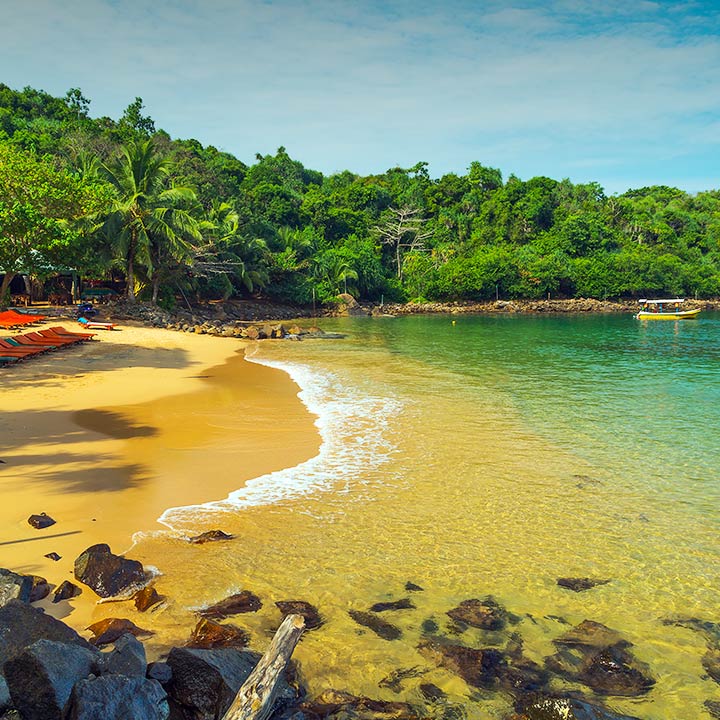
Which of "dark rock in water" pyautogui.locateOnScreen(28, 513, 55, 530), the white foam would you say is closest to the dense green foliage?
the white foam

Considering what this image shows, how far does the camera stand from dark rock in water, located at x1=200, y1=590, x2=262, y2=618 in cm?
584

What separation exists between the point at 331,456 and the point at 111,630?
6676 mm

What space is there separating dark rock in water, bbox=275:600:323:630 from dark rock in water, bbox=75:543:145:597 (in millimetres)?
1591

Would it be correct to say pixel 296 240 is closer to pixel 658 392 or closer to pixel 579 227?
pixel 579 227

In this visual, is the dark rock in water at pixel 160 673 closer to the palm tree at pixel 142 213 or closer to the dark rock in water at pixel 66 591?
the dark rock in water at pixel 66 591

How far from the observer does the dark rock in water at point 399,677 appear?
4909 mm

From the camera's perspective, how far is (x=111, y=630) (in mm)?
5273

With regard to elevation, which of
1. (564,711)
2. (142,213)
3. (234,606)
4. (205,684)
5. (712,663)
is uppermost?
(142,213)

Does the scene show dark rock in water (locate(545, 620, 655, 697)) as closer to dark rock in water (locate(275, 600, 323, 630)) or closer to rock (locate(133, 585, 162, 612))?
dark rock in water (locate(275, 600, 323, 630))

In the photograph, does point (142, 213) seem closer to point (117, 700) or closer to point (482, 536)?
point (482, 536)

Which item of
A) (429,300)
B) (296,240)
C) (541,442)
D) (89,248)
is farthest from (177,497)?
(429,300)

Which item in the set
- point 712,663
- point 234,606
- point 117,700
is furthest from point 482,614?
point 117,700

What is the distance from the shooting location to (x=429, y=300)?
260 ft

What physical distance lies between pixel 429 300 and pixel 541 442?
6742 centimetres
